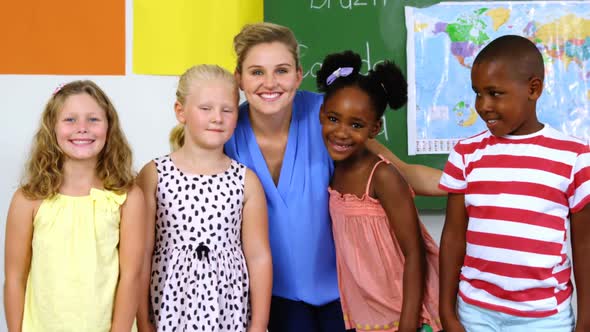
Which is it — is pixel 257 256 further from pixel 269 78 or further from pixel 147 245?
pixel 269 78

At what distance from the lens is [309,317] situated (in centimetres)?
150

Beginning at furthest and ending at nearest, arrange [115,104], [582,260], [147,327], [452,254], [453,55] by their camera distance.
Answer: [115,104] < [453,55] < [147,327] < [452,254] < [582,260]

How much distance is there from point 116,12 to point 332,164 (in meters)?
1.26

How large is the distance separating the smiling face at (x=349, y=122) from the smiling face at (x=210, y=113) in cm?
25

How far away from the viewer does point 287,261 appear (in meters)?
1.50


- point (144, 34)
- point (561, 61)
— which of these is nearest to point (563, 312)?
point (561, 61)

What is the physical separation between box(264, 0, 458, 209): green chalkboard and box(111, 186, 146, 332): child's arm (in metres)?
1.10

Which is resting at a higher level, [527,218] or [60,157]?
[60,157]

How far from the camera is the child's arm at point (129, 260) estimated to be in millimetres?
1325

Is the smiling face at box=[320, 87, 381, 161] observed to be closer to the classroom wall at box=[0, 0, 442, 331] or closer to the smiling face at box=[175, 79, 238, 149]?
the smiling face at box=[175, 79, 238, 149]

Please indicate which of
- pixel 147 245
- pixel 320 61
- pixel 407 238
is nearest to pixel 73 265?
pixel 147 245

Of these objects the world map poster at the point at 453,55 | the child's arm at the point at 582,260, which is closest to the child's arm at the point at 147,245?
the child's arm at the point at 582,260

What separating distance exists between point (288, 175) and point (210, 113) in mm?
260

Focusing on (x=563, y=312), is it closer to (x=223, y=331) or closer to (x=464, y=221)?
(x=464, y=221)
